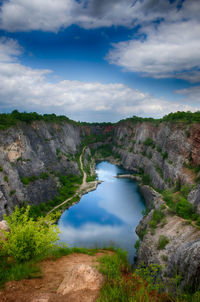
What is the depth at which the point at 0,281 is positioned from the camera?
6.29m

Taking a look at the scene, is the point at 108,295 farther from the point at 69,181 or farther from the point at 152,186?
the point at 69,181

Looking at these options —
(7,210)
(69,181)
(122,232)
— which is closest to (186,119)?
(122,232)

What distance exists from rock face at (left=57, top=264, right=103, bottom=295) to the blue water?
1336 cm

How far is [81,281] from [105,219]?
28.1m

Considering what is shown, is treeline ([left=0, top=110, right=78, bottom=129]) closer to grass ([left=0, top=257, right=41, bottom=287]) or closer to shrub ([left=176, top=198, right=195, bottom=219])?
grass ([left=0, top=257, right=41, bottom=287])

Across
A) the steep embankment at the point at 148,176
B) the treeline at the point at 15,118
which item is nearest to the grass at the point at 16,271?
the steep embankment at the point at 148,176

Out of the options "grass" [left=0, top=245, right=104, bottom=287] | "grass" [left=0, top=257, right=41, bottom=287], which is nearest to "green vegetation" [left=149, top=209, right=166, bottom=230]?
"grass" [left=0, top=245, right=104, bottom=287]

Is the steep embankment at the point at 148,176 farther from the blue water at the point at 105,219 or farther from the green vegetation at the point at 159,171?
the blue water at the point at 105,219

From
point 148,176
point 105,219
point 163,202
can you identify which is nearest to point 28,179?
point 105,219

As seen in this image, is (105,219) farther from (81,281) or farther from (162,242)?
(81,281)

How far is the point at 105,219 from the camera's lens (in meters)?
33.2

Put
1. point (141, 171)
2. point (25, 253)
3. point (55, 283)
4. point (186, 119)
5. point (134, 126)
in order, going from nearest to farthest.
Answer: point (55, 283) → point (25, 253) → point (186, 119) → point (141, 171) → point (134, 126)

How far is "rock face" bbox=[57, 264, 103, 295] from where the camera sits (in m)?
6.09

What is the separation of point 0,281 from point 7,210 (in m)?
20.0
